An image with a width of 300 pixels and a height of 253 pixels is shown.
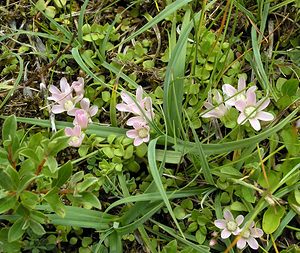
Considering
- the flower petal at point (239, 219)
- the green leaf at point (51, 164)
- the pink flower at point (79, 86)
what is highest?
the green leaf at point (51, 164)

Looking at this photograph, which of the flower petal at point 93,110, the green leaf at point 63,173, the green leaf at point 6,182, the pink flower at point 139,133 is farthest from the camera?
the flower petal at point 93,110

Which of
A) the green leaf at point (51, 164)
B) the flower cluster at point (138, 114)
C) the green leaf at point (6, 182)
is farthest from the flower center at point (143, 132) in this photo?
the green leaf at point (6, 182)

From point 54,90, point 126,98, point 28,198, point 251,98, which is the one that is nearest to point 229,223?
point 251,98

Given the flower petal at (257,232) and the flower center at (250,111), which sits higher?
the flower center at (250,111)

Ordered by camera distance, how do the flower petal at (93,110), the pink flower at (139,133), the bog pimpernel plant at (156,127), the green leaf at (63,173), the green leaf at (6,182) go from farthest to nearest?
1. the flower petal at (93,110)
2. the pink flower at (139,133)
3. the bog pimpernel plant at (156,127)
4. the green leaf at (63,173)
5. the green leaf at (6,182)

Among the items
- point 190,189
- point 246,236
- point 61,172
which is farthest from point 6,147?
point 246,236

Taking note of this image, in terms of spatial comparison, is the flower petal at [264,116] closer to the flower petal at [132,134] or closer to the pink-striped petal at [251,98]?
the pink-striped petal at [251,98]

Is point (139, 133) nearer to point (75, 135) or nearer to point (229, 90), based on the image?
point (75, 135)

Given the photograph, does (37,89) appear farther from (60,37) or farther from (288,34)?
(288,34)
